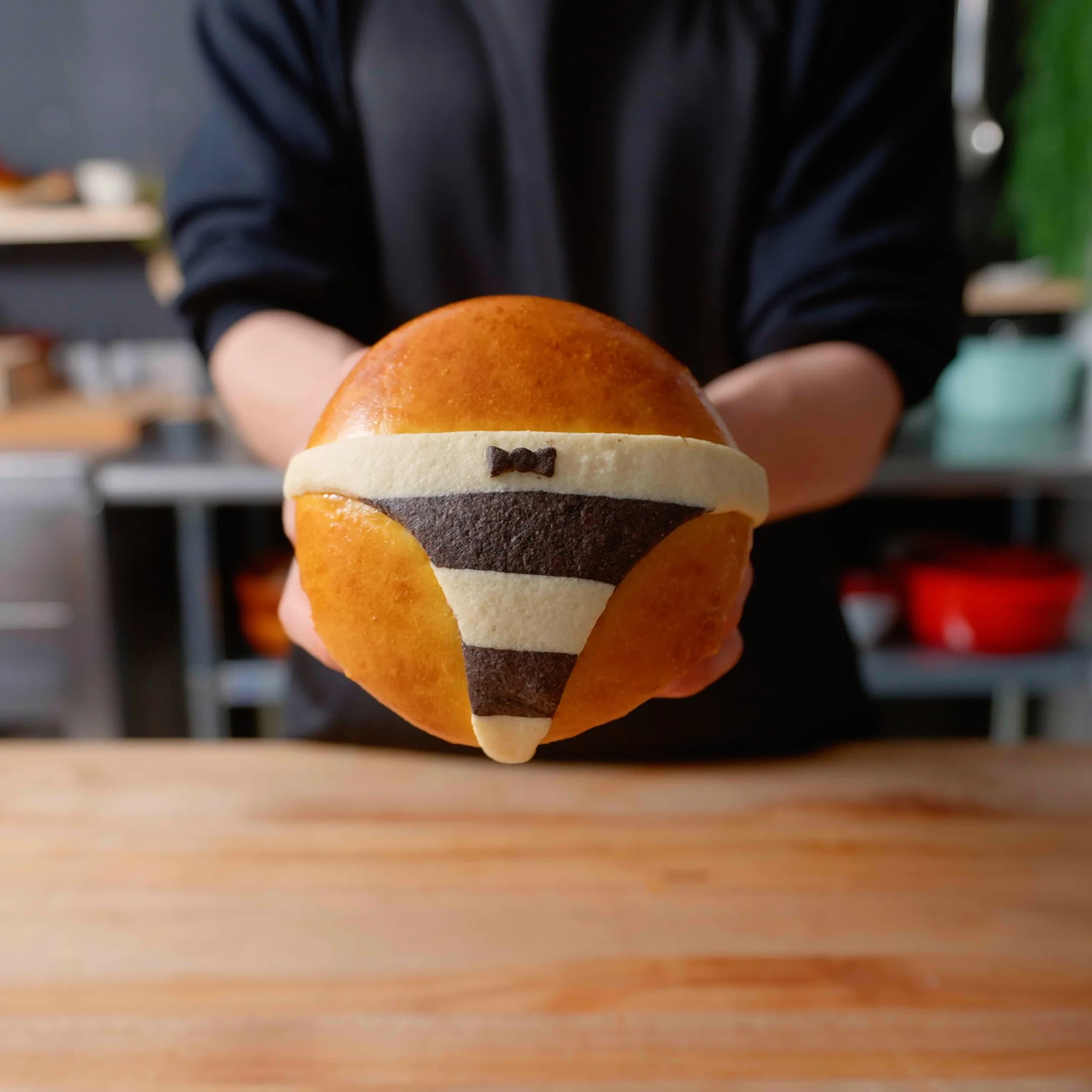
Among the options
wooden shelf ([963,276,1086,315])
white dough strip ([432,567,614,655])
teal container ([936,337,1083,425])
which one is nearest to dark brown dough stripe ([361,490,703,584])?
white dough strip ([432,567,614,655])

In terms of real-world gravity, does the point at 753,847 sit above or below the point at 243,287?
below

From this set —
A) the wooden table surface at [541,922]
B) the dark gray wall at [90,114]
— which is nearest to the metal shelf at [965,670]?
the wooden table surface at [541,922]

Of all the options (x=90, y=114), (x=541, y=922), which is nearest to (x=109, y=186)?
(x=90, y=114)

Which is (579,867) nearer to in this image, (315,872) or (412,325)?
(315,872)

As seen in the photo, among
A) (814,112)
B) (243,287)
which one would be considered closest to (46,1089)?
(243,287)

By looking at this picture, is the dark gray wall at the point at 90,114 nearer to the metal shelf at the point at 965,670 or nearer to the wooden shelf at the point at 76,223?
the wooden shelf at the point at 76,223

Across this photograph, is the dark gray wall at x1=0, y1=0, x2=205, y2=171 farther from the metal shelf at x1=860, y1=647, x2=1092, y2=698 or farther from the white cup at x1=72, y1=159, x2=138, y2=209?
the metal shelf at x1=860, y1=647, x2=1092, y2=698
